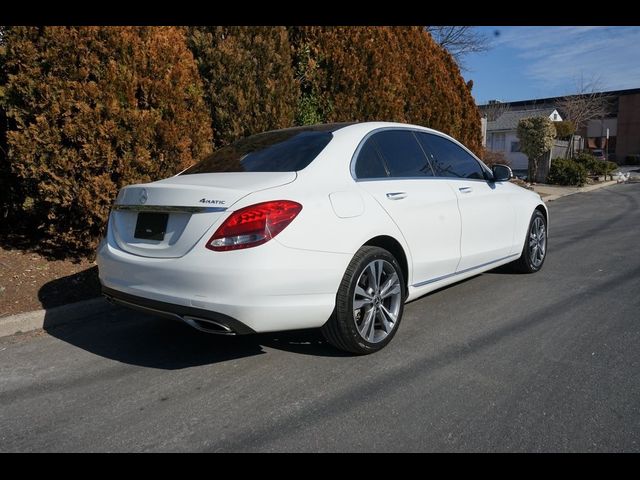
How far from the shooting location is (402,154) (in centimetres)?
442

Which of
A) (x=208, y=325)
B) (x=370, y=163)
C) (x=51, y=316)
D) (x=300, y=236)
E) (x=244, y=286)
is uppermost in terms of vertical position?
(x=370, y=163)

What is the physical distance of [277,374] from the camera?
138 inches

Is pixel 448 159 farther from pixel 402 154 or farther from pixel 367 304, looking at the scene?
pixel 367 304

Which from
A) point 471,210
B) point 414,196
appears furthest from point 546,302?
point 414,196

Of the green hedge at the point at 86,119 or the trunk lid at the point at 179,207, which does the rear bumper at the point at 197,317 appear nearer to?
the trunk lid at the point at 179,207

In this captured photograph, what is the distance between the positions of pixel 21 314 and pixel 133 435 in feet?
7.80

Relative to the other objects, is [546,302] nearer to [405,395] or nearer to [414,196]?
[414,196]

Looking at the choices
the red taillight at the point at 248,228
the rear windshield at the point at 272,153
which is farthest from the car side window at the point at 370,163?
the red taillight at the point at 248,228

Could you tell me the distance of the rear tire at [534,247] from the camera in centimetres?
599

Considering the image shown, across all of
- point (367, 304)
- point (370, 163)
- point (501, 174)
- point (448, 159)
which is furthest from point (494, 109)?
point (367, 304)

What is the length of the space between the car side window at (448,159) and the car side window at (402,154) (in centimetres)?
14

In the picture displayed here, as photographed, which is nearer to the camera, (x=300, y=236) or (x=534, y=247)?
(x=300, y=236)

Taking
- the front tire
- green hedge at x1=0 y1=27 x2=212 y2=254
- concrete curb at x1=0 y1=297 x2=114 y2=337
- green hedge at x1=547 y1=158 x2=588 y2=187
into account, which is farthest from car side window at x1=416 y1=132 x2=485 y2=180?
green hedge at x1=547 y1=158 x2=588 y2=187

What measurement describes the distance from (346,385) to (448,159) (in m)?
2.56
